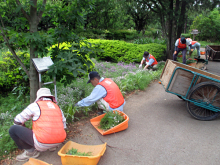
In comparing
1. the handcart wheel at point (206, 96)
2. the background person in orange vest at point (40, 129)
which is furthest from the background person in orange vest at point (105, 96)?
the handcart wheel at point (206, 96)

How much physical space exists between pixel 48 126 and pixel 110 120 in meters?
1.47

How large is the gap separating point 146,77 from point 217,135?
3735 millimetres

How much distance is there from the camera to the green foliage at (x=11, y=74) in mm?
4676

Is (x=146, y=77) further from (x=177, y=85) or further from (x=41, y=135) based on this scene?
(x=41, y=135)

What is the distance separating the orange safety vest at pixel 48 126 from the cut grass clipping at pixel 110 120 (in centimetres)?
118

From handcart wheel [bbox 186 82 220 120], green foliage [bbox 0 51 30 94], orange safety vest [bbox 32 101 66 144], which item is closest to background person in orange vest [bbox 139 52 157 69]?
handcart wheel [bbox 186 82 220 120]

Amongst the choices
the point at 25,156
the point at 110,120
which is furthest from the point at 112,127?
the point at 25,156

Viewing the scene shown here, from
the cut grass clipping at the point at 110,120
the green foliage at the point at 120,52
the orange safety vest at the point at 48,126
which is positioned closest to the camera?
the orange safety vest at the point at 48,126

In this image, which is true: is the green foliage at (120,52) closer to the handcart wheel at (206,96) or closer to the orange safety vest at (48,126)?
the handcart wheel at (206,96)

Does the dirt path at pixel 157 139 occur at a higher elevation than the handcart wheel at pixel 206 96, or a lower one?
lower

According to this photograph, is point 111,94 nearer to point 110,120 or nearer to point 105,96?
point 105,96

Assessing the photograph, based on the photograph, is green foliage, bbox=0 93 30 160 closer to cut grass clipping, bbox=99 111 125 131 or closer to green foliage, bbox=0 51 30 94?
green foliage, bbox=0 51 30 94

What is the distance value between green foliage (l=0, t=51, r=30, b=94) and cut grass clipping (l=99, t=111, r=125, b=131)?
7.93ft

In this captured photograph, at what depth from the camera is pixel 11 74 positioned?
4742 millimetres
